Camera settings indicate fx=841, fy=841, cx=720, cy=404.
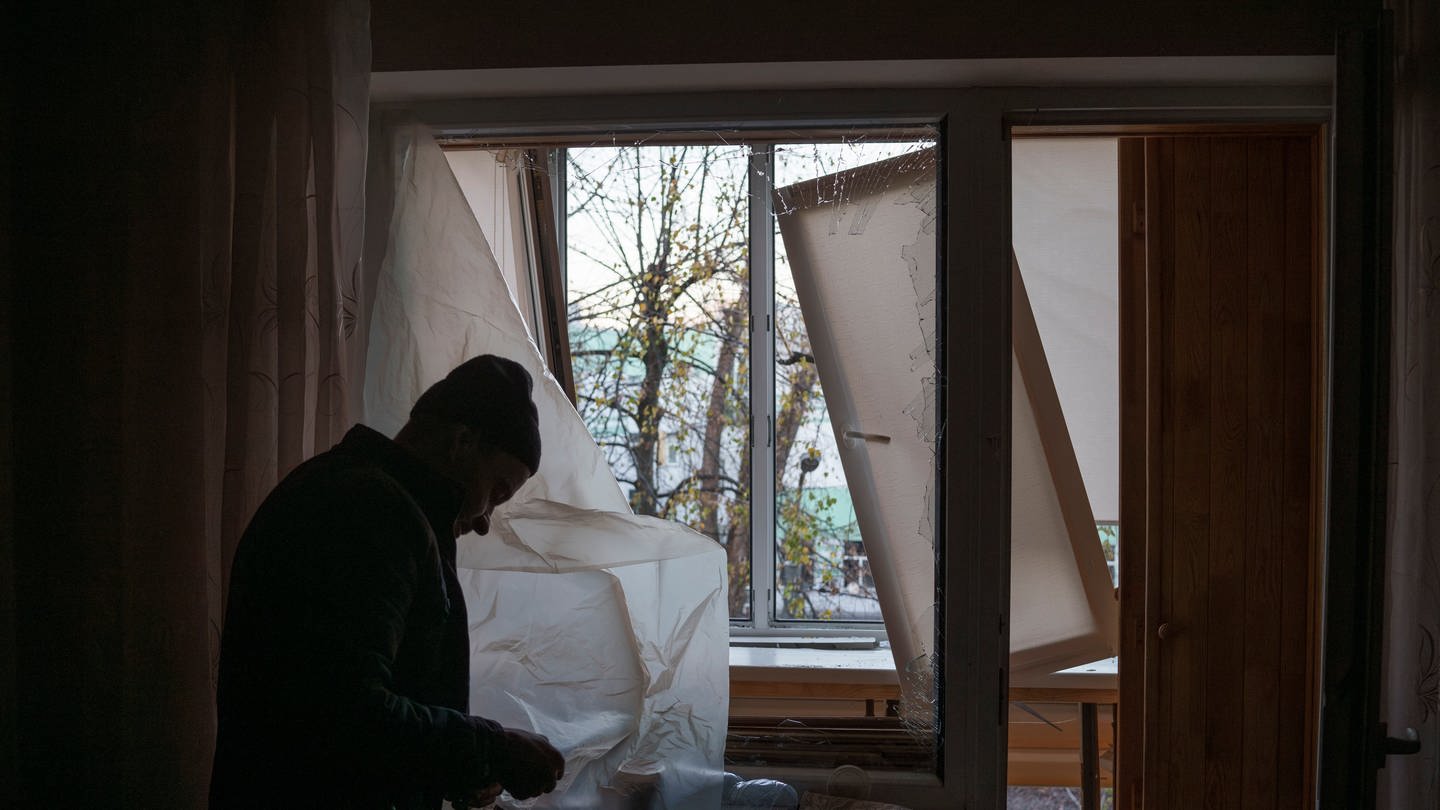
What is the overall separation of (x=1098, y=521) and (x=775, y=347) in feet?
2.72

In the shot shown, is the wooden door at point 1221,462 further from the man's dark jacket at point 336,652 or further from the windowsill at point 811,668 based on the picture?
the man's dark jacket at point 336,652

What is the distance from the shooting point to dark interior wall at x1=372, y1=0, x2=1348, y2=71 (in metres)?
1.19

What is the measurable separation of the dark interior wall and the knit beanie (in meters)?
0.54

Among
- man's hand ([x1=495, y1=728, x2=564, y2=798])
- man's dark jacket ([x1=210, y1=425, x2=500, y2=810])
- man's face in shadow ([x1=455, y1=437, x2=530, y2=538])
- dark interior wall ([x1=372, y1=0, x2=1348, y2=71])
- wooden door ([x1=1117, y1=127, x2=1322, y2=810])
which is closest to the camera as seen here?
man's dark jacket ([x1=210, y1=425, x2=500, y2=810])

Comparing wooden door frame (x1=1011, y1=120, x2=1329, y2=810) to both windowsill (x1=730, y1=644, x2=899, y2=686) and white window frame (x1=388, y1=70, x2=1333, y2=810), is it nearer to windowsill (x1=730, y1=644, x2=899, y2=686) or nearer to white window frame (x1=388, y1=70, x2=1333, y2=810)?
white window frame (x1=388, y1=70, x2=1333, y2=810)

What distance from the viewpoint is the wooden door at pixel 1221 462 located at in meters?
1.54

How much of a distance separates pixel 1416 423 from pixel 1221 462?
1.83 ft

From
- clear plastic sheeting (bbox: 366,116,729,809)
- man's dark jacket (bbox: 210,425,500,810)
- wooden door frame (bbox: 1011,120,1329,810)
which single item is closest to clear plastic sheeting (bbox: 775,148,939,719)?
clear plastic sheeting (bbox: 366,116,729,809)

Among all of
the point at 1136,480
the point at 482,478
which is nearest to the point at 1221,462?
the point at 1136,480

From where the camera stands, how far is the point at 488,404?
3.18ft

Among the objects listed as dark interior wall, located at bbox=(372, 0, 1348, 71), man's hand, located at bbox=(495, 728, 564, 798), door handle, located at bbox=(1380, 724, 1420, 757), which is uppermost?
dark interior wall, located at bbox=(372, 0, 1348, 71)

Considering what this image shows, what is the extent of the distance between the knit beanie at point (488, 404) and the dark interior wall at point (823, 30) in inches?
21.3

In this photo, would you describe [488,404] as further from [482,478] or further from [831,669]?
[831,669]

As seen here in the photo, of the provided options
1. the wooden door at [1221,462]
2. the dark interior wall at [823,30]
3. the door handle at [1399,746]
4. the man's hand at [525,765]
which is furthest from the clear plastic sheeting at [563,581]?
the wooden door at [1221,462]
